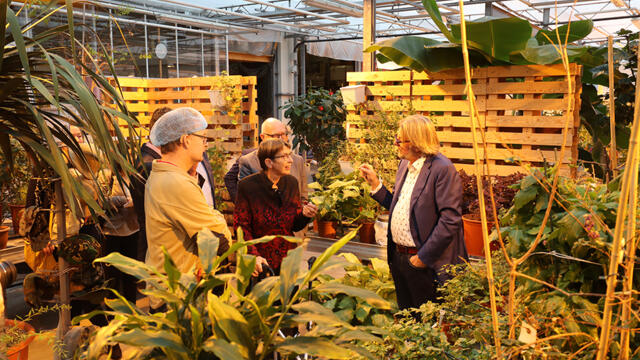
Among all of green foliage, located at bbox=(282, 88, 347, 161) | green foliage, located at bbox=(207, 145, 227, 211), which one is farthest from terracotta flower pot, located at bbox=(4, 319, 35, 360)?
green foliage, located at bbox=(282, 88, 347, 161)

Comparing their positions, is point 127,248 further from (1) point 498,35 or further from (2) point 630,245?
(1) point 498,35

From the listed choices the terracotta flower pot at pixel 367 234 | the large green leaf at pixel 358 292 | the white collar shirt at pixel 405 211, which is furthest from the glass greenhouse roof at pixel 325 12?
the large green leaf at pixel 358 292

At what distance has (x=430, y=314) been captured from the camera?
1873mm

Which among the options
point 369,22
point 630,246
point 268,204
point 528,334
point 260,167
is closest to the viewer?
point 630,246

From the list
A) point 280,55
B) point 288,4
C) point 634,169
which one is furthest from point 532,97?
point 280,55

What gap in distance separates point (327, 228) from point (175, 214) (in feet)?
8.45

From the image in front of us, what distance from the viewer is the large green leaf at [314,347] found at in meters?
1.01

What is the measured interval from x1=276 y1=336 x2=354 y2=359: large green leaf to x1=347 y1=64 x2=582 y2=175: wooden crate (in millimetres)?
3770

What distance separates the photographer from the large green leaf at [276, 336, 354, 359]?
101 centimetres

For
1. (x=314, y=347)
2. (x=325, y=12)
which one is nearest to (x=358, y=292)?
(x=314, y=347)

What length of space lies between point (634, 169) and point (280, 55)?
48.7 ft

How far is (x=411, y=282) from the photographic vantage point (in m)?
2.90

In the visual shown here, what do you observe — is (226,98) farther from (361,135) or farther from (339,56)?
(339,56)

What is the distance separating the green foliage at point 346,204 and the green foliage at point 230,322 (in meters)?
3.37
